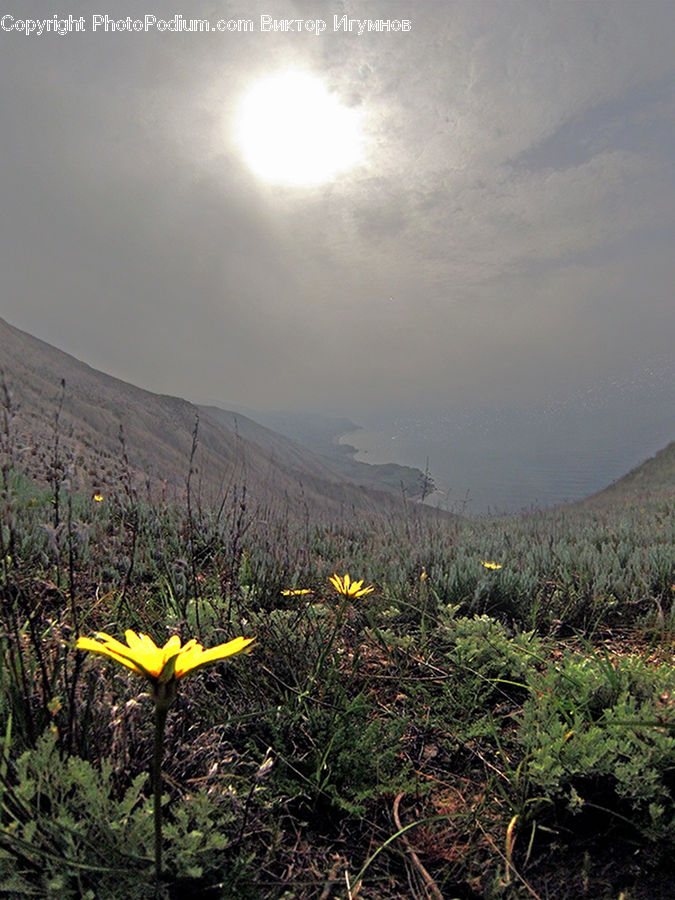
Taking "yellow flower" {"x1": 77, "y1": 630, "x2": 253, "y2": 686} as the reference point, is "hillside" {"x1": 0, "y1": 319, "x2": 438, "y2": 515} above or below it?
above

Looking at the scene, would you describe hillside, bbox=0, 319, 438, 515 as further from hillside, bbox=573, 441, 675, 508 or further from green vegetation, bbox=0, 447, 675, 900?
hillside, bbox=573, 441, 675, 508

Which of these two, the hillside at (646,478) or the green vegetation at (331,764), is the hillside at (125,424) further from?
the hillside at (646,478)

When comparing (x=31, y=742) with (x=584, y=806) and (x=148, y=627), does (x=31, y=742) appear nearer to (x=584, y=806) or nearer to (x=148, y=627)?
(x=148, y=627)

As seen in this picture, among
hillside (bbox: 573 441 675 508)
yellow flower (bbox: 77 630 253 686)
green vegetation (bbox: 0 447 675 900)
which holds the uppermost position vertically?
hillside (bbox: 573 441 675 508)

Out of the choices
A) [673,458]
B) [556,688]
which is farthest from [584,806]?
[673,458]

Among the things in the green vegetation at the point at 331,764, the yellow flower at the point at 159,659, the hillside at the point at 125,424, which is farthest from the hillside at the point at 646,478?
the yellow flower at the point at 159,659

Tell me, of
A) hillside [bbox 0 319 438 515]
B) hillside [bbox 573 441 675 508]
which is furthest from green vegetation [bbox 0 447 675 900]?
hillside [bbox 573 441 675 508]

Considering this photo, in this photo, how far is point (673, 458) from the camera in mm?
24766

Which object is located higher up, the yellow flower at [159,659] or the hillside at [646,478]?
the hillside at [646,478]

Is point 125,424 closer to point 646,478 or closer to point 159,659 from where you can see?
point 646,478

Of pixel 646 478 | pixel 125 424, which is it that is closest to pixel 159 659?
pixel 646 478

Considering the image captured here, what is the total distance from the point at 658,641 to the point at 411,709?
1.76 metres

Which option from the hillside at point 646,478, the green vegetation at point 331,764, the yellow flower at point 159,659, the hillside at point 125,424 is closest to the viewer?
the yellow flower at point 159,659

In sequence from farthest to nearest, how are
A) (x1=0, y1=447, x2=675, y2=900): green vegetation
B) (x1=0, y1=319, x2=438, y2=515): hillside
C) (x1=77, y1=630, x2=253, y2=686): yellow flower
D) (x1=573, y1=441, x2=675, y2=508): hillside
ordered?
1. (x1=0, y1=319, x2=438, y2=515): hillside
2. (x1=573, y1=441, x2=675, y2=508): hillside
3. (x1=0, y1=447, x2=675, y2=900): green vegetation
4. (x1=77, y1=630, x2=253, y2=686): yellow flower
